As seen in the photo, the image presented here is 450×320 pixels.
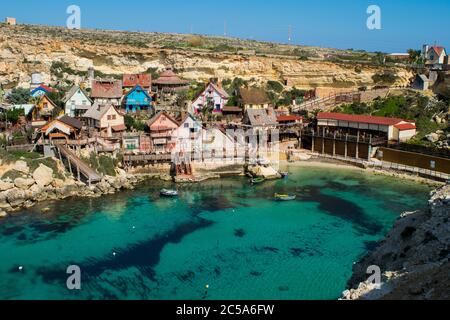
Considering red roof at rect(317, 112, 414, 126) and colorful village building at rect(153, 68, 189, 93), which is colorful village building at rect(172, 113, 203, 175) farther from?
red roof at rect(317, 112, 414, 126)

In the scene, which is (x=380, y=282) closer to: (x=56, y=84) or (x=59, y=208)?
(x=59, y=208)

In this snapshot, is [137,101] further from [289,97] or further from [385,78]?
[385,78]

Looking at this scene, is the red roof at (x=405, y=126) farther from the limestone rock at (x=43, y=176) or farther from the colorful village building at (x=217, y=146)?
the limestone rock at (x=43, y=176)

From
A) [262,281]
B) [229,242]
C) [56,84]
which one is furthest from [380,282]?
[56,84]

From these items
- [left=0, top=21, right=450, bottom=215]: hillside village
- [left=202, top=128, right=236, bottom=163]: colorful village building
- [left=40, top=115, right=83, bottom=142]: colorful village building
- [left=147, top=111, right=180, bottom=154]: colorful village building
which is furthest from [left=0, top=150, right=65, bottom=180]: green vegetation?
[left=202, top=128, right=236, bottom=163]: colorful village building

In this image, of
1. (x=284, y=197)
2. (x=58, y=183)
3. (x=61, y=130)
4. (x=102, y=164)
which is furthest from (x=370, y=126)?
(x=58, y=183)
